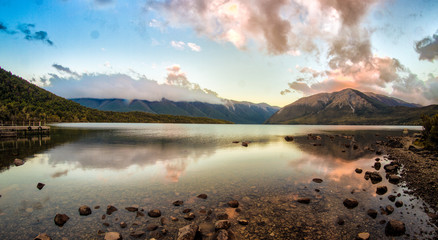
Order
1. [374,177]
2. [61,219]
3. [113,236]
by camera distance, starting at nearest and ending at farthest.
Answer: [113,236] < [61,219] < [374,177]

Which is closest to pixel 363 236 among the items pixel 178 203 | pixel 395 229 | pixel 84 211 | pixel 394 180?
pixel 395 229

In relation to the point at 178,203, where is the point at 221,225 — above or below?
above

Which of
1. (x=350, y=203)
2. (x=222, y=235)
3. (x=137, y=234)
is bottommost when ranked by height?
(x=350, y=203)

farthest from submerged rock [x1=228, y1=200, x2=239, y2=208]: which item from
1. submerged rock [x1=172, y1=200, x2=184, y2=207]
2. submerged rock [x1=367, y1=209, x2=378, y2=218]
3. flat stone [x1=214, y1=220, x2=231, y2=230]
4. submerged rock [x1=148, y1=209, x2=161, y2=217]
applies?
submerged rock [x1=367, y1=209, x2=378, y2=218]

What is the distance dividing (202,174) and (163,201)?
34.8 ft

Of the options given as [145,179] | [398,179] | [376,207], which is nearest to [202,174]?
[145,179]

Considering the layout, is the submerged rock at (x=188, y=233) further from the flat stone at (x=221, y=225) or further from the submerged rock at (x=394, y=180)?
the submerged rock at (x=394, y=180)

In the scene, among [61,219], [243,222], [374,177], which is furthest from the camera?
[374,177]

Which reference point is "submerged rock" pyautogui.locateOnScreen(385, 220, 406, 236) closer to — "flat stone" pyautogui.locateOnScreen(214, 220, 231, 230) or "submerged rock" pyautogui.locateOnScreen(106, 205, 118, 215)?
"flat stone" pyautogui.locateOnScreen(214, 220, 231, 230)

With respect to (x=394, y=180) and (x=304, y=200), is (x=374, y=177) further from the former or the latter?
(x=304, y=200)

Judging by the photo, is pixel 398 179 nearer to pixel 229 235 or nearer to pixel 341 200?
pixel 341 200

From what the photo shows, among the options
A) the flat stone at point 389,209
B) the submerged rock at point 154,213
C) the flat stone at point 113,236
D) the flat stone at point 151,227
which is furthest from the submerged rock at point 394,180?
the flat stone at point 113,236

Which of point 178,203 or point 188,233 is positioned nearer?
point 188,233

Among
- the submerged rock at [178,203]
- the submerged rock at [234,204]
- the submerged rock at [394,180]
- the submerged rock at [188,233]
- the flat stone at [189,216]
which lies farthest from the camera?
the submerged rock at [394,180]
